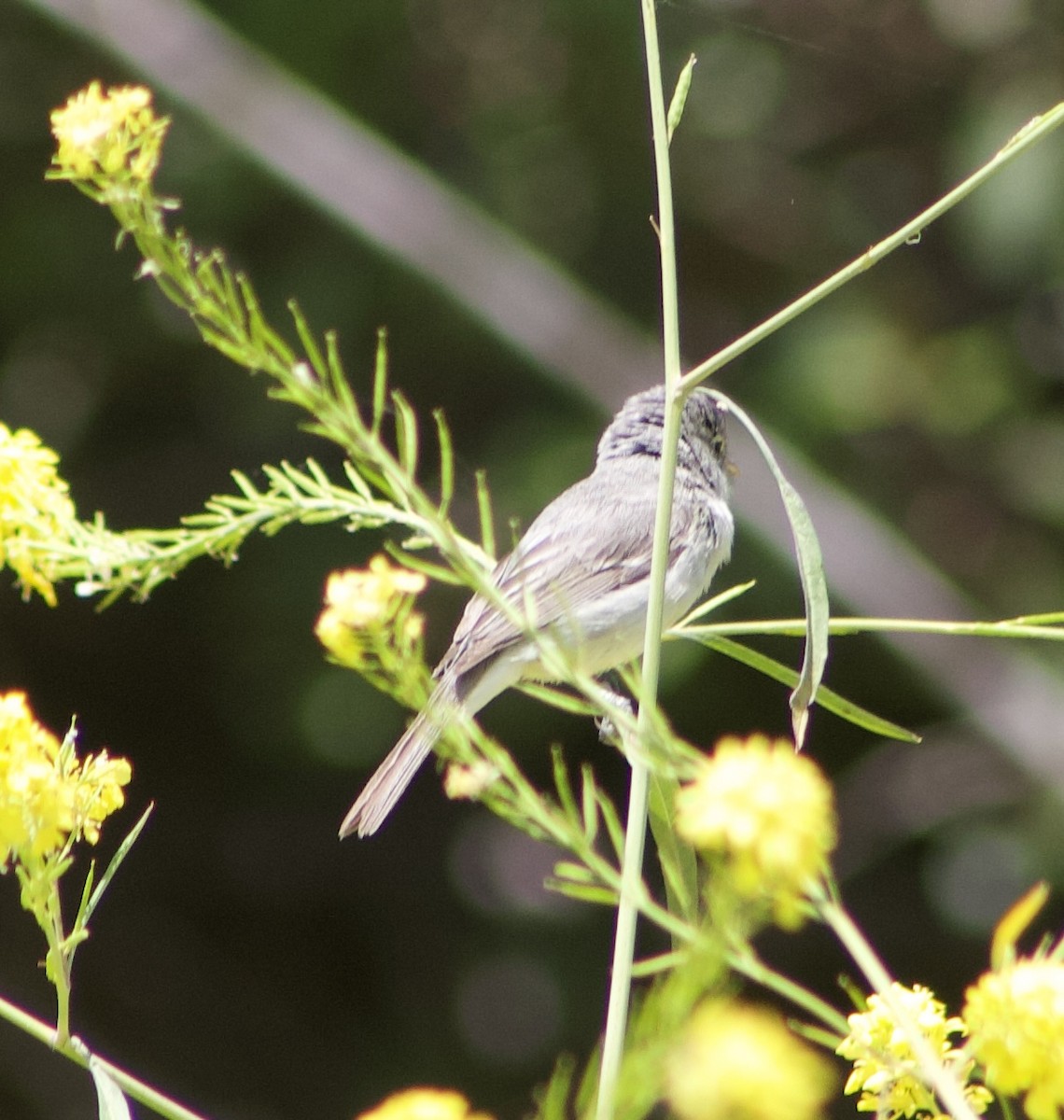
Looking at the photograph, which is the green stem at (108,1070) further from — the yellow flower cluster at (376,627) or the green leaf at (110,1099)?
the yellow flower cluster at (376,627)

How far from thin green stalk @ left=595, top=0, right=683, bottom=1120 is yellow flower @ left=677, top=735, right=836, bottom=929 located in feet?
0.40

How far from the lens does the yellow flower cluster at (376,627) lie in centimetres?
81

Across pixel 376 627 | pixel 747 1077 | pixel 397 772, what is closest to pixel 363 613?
pixel 376 627

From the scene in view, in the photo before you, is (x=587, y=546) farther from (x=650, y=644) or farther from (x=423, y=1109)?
(x=423, y=1109)

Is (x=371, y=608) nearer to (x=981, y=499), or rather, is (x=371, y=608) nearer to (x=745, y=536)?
(x=745, y=536)

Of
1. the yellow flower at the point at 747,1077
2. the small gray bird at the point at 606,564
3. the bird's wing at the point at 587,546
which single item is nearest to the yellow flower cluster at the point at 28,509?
the yellow flower at the point at 747,1077

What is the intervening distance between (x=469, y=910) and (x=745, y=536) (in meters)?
1.27

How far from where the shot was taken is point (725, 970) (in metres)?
0.73

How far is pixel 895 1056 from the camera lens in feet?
3.05

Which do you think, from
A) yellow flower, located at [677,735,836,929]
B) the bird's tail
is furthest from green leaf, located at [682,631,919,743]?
the bird's tail

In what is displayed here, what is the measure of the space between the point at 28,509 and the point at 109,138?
40 cm

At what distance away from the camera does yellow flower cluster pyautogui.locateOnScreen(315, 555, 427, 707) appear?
0.81m

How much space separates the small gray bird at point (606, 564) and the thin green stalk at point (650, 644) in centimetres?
98

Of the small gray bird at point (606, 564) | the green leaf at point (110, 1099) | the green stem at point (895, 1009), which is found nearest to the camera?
the green stem at point (895, 1009)
